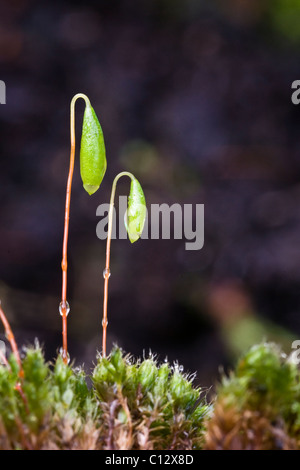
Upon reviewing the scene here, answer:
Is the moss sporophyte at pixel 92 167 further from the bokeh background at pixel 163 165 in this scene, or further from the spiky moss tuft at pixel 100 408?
the bokeh background at pixel 163 165

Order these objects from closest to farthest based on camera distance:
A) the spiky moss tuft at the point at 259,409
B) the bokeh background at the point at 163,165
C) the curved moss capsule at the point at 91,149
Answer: the spiky moss tuft at the point at 259,409 < the curved moss capsule at the point at 91,149 < the bokeh background at the point at 163,165

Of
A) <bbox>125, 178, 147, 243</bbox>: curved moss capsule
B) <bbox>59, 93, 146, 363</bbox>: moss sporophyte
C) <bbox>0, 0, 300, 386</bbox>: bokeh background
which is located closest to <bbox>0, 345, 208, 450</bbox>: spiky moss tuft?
<bbox>59, 93, 146, 363</bbox>: moss sporophyte

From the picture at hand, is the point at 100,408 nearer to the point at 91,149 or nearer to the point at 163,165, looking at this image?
the point at 91,149

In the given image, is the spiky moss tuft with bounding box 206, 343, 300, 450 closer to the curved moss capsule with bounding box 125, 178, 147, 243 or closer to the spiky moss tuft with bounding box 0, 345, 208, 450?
the spiky moss tuft with bounding box 0, 345, 208, 450

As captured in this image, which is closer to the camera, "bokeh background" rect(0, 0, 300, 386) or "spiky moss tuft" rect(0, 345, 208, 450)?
"spiky moss tuft" rect(0, 345, 208, 450)

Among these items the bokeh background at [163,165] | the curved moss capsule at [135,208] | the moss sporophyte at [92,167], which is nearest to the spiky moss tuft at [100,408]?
the moss sporophyte at [92,167]
